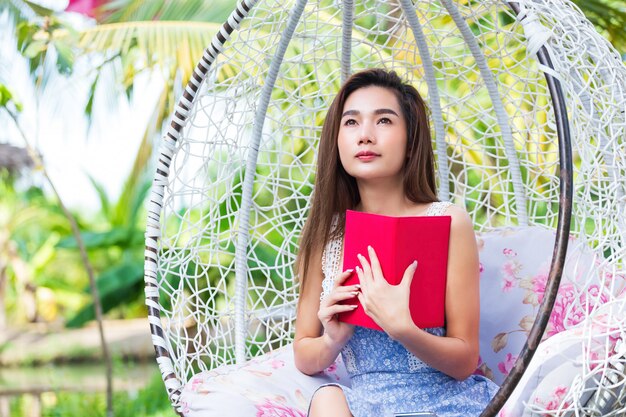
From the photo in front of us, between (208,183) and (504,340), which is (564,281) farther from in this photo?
(208,183)

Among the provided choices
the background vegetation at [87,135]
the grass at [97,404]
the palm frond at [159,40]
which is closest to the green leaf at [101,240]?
the background vegetation at [87,135]

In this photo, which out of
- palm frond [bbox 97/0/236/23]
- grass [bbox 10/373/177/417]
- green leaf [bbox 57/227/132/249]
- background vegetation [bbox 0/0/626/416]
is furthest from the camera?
green leaf [bbox 57/227/132/249]

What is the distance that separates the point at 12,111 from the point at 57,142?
438 centimetres

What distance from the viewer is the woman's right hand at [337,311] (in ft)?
5.23

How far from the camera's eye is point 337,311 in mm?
1602

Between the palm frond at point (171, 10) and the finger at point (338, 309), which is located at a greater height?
the palm frond at point (171, 10)

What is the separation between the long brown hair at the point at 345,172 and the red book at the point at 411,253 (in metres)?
0.20

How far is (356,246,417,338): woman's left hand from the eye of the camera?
1513 mm

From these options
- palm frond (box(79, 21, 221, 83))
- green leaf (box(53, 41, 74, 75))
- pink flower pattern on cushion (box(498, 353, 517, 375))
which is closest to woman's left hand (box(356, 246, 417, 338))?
pink flower pattern on cushion (box(498, 353, 517, 375))

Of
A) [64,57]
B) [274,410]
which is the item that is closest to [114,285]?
[64,57]

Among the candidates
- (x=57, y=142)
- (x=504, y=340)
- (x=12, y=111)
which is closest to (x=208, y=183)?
(x=504, y=340)

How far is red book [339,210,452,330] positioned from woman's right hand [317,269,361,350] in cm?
2

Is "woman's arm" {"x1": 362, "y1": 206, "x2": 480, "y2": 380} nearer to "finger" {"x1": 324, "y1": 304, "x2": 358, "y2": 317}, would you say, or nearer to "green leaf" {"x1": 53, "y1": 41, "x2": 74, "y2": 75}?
"finger" {"x1": 324, "y1": 304, "x2": 358, "y2": 317}

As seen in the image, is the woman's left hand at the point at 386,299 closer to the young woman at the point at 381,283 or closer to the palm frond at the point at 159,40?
the young woman at the point at 381,283
